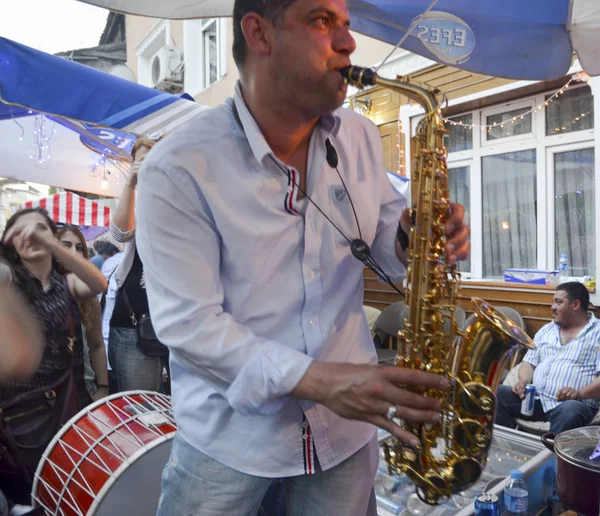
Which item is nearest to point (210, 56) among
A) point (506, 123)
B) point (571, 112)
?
point (506, 123)

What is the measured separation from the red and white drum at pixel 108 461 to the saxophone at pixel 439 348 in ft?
3.87

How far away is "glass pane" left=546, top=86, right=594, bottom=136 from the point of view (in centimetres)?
489

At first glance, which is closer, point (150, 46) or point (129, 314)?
point (129, 314)

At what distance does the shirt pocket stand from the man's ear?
451 mm

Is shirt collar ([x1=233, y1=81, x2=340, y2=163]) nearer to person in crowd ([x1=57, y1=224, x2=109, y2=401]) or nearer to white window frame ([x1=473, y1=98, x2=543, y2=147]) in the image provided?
person in crowd ([x1=57, y1=224, x2=109, y2=401])

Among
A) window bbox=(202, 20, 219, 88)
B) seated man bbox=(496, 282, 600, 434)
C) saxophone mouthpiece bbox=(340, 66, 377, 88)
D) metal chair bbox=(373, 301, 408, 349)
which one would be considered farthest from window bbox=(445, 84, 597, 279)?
window bbox=(202, 20, 219, 88)

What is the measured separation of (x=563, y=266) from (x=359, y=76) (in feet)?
15.2

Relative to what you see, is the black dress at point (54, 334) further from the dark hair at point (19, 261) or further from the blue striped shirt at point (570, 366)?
the blue striped shirt at point (570, 366)

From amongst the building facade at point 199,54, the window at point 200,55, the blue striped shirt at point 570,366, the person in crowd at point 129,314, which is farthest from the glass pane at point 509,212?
the window at point 200,55

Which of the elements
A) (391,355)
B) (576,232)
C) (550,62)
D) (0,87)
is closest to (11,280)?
(0,87)

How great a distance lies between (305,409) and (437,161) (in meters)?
0.96

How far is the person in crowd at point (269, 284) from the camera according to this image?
116 centimetres

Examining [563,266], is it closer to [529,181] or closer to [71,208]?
[529,181]

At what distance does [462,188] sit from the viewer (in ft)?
20.2
